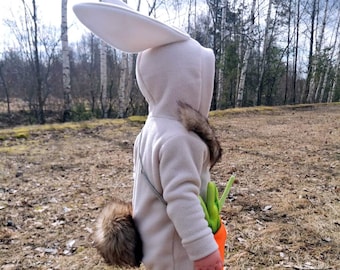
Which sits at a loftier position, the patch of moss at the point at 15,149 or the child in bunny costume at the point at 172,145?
the child in bunny costume at the point at 172,145

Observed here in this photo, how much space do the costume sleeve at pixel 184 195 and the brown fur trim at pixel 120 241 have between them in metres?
0.26

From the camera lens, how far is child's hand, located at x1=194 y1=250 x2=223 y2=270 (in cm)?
103

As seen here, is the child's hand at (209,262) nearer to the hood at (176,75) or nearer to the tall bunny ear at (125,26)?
the hood at (176,75)

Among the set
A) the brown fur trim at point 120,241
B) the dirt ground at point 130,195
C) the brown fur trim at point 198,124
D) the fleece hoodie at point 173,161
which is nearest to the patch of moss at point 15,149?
the dirt ground at point 130,195

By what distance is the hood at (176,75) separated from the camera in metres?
1.07

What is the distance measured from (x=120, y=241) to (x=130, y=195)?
245 centimetres

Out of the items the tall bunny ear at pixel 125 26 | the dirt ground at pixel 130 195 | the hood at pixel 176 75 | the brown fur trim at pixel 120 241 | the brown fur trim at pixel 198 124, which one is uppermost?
the tall bunny ear at pixel 125 26

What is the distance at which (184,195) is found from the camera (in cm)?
100

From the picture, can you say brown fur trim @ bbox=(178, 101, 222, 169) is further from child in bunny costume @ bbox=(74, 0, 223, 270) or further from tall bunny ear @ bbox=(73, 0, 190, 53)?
tall bunny ear @ bbox=(73, 0, 190, 53)

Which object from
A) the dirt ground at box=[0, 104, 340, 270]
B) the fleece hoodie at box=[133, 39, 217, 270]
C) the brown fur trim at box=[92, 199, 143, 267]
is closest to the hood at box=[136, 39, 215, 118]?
the fleece hoodie at box=[133, 39, 217, 270]

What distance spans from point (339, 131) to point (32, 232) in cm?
746

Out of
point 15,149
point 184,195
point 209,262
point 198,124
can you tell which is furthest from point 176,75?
point 15,149

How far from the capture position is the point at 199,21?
1756 cm

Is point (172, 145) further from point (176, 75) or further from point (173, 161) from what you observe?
point (176, 75)
